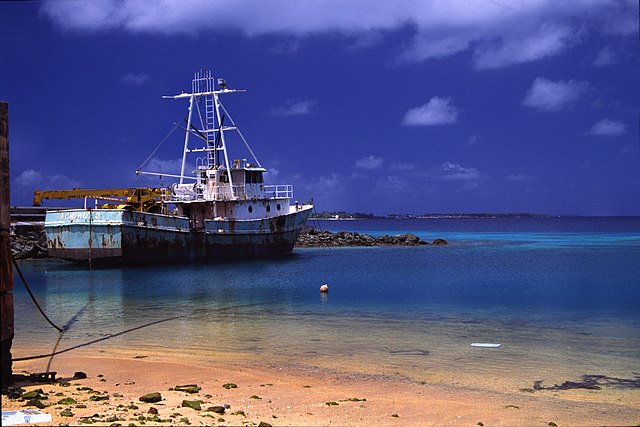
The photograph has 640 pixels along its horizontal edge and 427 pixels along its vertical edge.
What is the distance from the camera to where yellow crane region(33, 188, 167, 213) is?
115ft

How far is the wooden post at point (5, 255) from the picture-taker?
8.74m

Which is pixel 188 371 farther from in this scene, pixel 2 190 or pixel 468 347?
pixel 468 347

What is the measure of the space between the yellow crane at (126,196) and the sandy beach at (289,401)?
23.5 m

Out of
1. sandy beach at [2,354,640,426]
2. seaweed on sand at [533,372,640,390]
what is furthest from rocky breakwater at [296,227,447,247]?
seaweed on sand at [533,372,640,390]

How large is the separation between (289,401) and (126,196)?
3089 cm

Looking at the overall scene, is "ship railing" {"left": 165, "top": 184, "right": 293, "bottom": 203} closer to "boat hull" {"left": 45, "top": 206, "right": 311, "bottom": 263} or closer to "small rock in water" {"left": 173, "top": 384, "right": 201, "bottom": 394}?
"boat hull" {"left": 45, "top": 206, "right": 311, "bottom": 263}

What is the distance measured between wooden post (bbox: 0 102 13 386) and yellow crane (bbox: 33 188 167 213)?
78.7 ft

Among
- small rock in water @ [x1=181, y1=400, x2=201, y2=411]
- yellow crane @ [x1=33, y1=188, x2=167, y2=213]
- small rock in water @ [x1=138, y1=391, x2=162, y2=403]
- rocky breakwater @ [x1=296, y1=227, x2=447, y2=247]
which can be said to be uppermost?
yellow crane @ [x1=33, y1=188, x2=167, y2=213]

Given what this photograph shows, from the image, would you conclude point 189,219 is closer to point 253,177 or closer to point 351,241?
point 253,177

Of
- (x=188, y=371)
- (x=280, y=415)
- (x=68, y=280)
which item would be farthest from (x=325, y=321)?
(x=68, y=280)

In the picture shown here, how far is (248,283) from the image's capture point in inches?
1048

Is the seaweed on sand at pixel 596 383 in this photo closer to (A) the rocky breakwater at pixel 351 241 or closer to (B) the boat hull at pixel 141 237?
(B) the boat hull at pixel 141 237

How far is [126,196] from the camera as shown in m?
37.5

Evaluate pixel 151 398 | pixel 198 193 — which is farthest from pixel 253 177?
pixel 151 398
